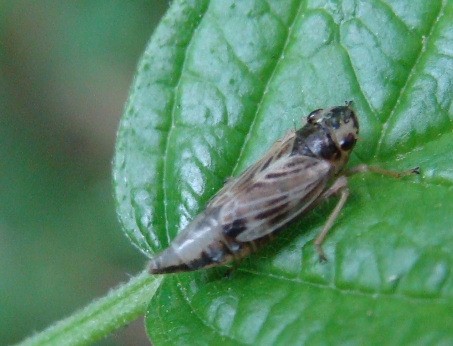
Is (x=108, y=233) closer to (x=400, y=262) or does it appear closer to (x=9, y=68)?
(x=9, y=68)

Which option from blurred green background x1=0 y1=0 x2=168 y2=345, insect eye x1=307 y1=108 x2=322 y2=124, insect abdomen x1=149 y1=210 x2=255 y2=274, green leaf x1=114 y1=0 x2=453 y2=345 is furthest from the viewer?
blurred green background x1=0 y1=0 x2=168 y2=345

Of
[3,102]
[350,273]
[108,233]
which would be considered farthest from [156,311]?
[3,102]

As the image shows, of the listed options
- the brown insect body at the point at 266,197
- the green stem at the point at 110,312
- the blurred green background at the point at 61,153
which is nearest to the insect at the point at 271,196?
the brown insect body at the point at 266,197

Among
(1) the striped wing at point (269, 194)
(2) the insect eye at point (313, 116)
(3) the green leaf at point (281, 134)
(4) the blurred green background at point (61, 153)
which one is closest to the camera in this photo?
(3) the green leaf at point (281, 134)

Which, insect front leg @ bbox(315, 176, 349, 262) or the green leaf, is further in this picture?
insect front leg @ bbox(315, 176, 349, 262)

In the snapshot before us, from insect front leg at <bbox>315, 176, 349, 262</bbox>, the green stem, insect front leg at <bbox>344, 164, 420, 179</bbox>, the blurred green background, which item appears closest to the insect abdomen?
the green stem

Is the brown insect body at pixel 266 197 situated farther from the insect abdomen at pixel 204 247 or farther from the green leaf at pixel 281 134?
the green leaf at pixel 281 134

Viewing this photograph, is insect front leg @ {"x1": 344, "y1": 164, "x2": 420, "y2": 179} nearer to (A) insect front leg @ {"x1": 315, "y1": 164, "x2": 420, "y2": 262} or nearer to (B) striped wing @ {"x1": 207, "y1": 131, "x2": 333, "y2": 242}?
(A) insect front leg @ {"x1": 315, "y1": 164, "x2": 420, "y2": 262}
